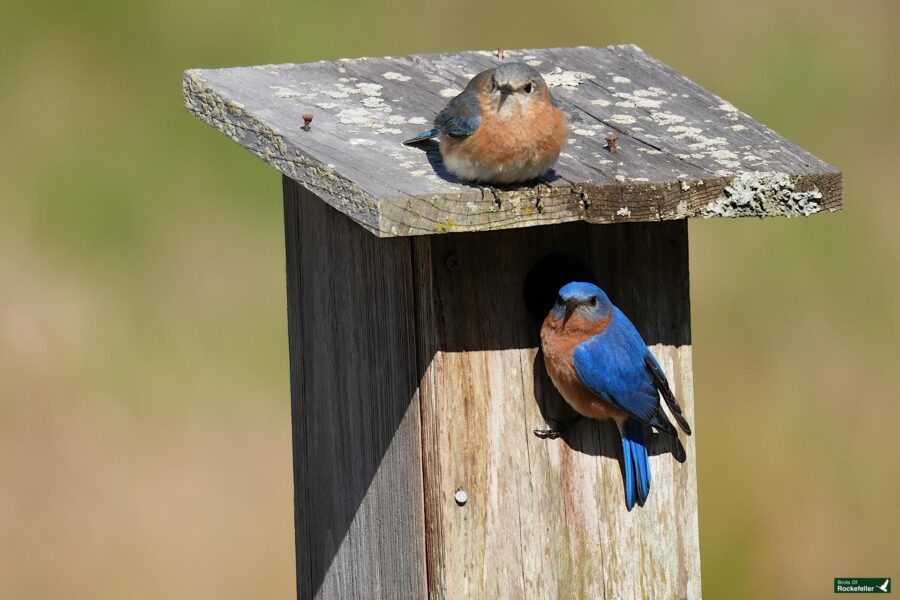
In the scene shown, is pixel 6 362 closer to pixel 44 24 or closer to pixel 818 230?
pixel 44 24

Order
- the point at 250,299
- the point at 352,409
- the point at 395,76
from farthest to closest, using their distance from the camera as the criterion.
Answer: the point at 250,299
the point at 395,76
the point at 352,409

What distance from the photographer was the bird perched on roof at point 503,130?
3.83m

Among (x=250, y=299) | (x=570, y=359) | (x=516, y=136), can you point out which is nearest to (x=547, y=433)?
(x=570, y=359)

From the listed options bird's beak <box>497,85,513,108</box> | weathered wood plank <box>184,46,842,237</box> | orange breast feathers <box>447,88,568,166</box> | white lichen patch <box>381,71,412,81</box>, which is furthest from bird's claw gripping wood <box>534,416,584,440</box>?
white lichen patch <box>381,71,412,81</box>

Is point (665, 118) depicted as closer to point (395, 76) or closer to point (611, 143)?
point (611, 143)

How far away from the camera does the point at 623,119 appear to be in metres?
4.55

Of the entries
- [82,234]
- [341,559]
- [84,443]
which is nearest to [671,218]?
[341,559]

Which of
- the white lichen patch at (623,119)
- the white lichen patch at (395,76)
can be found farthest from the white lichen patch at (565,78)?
the white lichen patch at (395,76)

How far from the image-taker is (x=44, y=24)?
333 inches

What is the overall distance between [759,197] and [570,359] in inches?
25.2

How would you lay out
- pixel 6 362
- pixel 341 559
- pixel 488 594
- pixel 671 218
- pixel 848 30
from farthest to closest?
pixel 848 30
pixel 6 362
pixel 341 559
pixel 488 594
pixel 671 218

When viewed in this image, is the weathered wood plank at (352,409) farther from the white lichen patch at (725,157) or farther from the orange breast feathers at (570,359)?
the white lichen patch at (725,157)

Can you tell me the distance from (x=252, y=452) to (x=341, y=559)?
2.23 meters

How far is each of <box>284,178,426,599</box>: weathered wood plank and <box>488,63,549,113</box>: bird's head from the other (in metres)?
0.45
